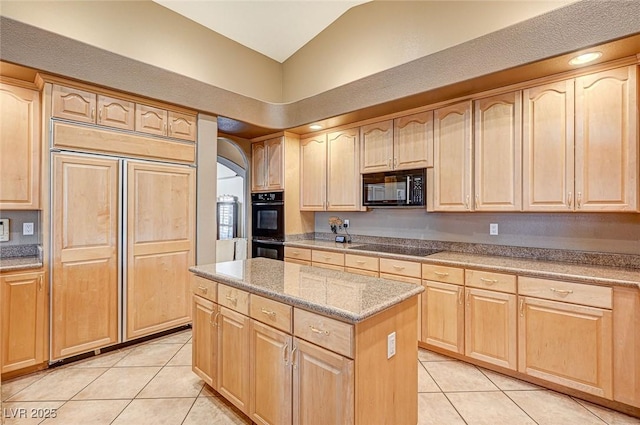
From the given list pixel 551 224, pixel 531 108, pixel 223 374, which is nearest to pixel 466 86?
pixel 531 108

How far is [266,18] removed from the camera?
12.6ft

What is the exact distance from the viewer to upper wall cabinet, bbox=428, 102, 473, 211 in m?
2.92

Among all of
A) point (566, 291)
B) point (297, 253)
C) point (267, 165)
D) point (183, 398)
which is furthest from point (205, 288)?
point (267, 165)

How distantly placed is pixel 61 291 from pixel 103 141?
1.36 meters

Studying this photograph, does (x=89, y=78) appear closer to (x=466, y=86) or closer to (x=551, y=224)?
(x=466, y=86)

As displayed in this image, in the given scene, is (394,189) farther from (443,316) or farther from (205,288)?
(205,288)

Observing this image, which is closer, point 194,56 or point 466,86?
point 466,86

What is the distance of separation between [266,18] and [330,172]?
2.09 m

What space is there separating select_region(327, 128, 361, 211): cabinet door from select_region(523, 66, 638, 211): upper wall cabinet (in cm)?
180

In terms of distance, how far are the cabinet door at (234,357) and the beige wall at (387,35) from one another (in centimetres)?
315

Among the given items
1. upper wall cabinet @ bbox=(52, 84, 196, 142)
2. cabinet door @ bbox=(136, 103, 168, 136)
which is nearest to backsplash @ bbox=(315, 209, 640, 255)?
upper wall cabinet @ bbox=(52, 84, 196, 142)

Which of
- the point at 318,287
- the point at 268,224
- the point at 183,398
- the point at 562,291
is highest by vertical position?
the point at 268,224

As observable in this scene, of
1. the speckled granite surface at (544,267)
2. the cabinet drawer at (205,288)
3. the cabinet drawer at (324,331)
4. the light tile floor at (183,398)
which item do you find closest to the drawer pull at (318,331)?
the cabinet drawer at (324,331)

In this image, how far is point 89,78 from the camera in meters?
2.65
